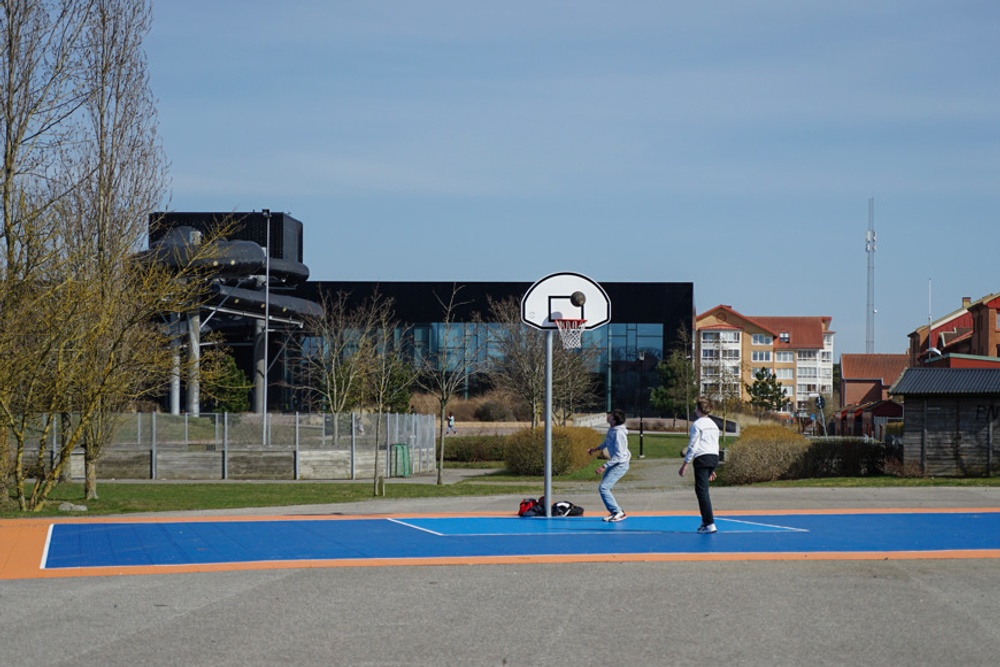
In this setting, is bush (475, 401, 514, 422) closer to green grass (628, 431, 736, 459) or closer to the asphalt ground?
green grass (628, 431, 736, 459)

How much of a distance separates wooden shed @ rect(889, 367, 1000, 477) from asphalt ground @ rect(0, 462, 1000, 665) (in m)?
20.3

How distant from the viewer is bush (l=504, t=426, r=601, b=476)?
130ft

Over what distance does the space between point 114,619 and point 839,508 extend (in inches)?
573

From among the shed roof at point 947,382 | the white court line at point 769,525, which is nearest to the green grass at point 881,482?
the shed roof at point 947,382

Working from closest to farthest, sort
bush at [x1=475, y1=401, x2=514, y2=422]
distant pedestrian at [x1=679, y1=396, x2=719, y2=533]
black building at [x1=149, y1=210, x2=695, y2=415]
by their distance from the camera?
distant pedestrian at [x1=679, y1=396, x2=719, y2=533], bush at [x1=475, y1=401, x2=514, y2=422], black building at [x1=149, y1=210, x2=695, y2=415]

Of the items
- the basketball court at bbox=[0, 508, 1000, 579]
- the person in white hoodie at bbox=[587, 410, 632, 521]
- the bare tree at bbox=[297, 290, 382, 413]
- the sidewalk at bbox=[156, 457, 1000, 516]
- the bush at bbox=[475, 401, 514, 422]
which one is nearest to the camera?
the basketball court at bbox=[0, 508, 1000, 579]

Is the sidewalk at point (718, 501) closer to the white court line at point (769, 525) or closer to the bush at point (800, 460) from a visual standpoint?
the white court line at point (769, 525)

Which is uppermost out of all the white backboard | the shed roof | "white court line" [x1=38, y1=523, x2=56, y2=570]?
the white backboard

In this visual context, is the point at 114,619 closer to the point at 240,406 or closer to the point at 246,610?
the point at 246,610

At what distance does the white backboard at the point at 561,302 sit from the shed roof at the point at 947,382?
15.0 meters

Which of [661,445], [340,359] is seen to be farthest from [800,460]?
[340,359]

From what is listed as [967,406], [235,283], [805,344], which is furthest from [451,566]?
[805,344]

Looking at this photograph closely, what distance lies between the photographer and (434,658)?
25.7 feet

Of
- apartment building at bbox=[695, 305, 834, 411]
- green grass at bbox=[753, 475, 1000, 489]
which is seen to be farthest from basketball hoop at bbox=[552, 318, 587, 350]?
apartment building at bbox=[695, 305, 834, 411]
